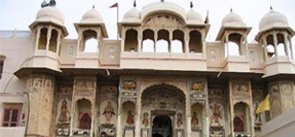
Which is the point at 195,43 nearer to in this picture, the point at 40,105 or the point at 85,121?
the point at 85,121

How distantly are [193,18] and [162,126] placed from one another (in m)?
5.24

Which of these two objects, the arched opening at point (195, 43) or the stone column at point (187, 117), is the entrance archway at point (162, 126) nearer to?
the stone column at point (187, 117)

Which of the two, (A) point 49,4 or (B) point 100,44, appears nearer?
(B) point 100,44

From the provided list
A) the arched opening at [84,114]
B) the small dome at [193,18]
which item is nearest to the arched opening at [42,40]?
the arched opening at [84,114]

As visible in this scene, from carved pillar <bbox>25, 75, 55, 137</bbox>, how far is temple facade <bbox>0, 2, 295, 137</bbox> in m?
0.04

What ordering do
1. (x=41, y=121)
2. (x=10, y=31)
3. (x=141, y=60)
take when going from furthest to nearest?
(x=10, y=31)
(x=141, y=60)
(x=41, y=121)

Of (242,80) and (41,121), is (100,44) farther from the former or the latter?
(242,80)

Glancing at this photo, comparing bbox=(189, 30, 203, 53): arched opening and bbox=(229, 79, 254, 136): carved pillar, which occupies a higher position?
bbox=(189, 30, 203, 53): arched opening

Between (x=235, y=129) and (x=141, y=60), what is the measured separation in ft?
16.8

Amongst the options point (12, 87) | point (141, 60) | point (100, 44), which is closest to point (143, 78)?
point (141, 60)

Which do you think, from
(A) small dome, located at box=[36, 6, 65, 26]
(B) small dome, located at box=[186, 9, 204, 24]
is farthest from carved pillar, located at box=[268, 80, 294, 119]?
(A) small dome, located at box=[36, 6, 65, 26]

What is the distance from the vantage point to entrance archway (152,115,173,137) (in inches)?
783

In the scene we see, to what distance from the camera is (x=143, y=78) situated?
754 inches

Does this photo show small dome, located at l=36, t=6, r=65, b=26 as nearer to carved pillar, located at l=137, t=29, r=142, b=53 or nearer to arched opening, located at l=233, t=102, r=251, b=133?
carved pillar, located at l=137, t=29, r=142, b=53
